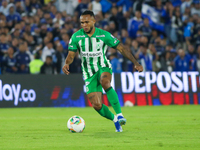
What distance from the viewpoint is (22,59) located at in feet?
51.1

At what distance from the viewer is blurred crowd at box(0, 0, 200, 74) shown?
1597 cm

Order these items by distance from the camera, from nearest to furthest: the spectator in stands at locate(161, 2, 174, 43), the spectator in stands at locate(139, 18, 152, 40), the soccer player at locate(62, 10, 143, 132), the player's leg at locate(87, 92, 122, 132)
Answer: the player's leg at locate(87, 92, 122, 132) < the soccer player at locate(62, 10, 143, 132) < the spectator in stands at locate(139, 18, 152, 40) < the spectator in stands at locate(161, 2, 174, 43)

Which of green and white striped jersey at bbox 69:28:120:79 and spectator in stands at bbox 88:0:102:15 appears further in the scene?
spectator in stands at bbox 88:0:102:15

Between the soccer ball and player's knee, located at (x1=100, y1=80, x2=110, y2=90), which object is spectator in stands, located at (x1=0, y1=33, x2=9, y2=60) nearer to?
the soccer ball

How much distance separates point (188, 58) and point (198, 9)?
14.5 feet

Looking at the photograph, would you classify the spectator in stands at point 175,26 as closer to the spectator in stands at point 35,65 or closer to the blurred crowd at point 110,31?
the blurred crowd at point 110,31

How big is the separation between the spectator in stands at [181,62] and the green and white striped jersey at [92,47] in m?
9.91

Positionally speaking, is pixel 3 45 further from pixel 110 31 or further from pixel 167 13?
pixel 167 13

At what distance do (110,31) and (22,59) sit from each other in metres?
4.68

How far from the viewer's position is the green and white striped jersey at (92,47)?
298 inches

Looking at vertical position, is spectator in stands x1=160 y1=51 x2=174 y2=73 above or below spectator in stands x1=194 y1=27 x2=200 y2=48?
below

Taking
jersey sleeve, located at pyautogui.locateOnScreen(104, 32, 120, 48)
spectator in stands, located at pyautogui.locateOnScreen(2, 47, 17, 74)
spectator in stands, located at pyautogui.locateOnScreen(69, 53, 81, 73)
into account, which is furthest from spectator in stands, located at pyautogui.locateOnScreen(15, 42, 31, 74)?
jersey sleeve, located at pyautogui.locateOnScreen(104, 32, 120, 48)

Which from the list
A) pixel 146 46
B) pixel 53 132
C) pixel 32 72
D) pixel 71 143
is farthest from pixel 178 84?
pixel 71 143

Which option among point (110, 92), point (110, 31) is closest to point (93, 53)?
point (110, 92)
